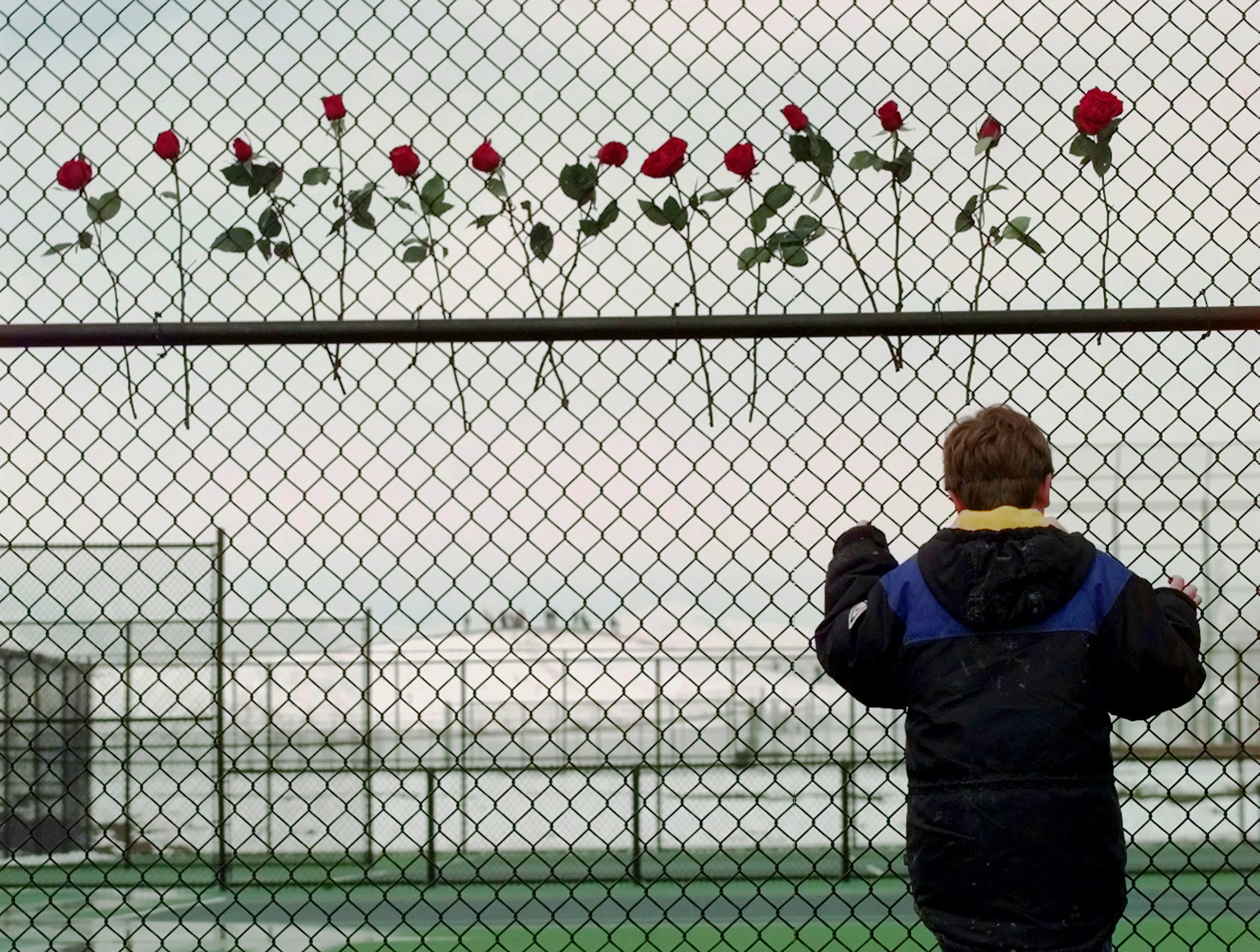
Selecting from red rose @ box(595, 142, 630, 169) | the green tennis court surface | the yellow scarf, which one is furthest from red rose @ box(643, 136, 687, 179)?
the green tennis court surface

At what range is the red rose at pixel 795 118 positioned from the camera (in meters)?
2.76

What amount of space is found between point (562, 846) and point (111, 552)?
537 cm

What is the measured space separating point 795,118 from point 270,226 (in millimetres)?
1055

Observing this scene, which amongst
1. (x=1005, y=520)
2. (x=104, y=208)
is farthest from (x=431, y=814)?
(x=1005, y=520)

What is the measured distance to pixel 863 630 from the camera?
7.34ft

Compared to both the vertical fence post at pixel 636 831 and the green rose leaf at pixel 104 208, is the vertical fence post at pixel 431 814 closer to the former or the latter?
the vertical fence post at pixel 636 831

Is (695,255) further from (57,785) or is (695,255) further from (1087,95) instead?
(57,785)

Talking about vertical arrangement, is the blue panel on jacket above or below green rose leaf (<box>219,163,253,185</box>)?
below

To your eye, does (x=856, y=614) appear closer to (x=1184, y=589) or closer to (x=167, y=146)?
(x=1184, y=589)

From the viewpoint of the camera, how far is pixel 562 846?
40.3ft

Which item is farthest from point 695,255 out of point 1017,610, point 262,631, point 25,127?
point 262,631

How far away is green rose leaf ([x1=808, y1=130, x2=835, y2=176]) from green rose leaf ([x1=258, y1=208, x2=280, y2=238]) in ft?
3.48

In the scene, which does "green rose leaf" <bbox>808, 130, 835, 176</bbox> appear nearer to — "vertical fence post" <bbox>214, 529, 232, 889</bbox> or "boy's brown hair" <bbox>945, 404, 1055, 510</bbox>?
"boy's brown hair" <bbox>945, 404, 1055, 510</bbox>

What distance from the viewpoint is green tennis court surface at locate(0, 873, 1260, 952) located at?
7.44 m
